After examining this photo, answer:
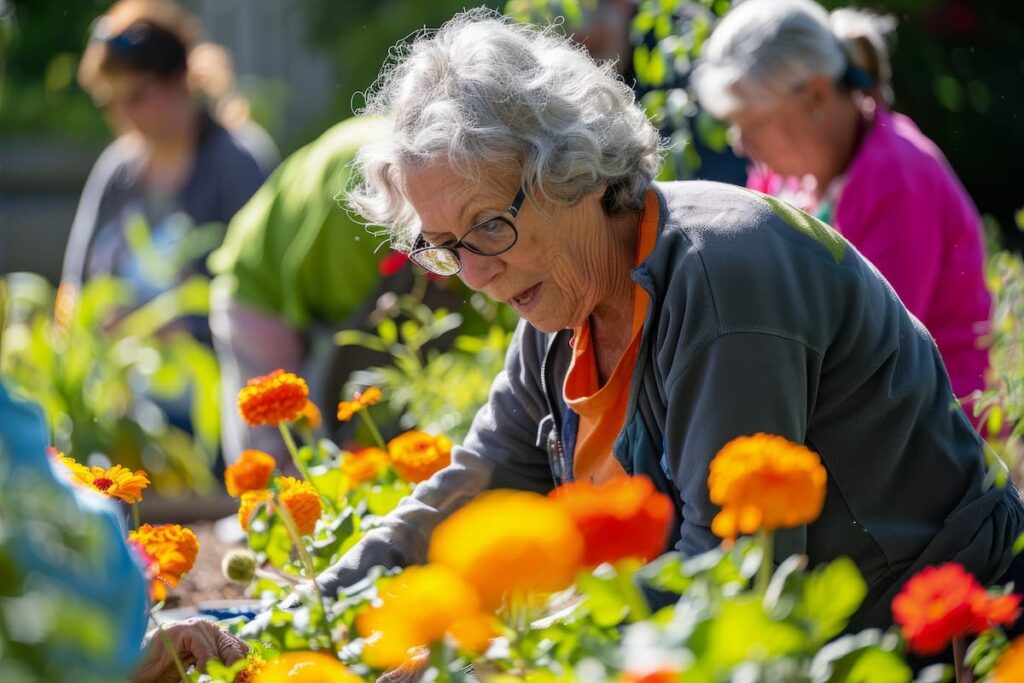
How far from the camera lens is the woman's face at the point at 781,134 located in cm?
298

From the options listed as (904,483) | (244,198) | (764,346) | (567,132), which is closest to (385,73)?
(567,132)

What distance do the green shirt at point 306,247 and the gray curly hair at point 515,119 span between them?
132cm

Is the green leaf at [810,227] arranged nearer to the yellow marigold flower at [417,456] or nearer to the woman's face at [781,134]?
the yellow marigold flower at [417,456]

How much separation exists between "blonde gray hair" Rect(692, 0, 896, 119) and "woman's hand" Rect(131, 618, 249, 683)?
168 centimetres

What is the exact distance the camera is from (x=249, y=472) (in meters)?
1.88

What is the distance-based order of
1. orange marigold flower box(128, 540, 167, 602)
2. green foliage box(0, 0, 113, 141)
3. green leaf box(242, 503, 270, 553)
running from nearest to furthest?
1. orange marigold flower box(128, 540, 167, 602)
2. green leaf box(242, 503, 270, 553)
3. green foliage box(0, 0, 113, 141)

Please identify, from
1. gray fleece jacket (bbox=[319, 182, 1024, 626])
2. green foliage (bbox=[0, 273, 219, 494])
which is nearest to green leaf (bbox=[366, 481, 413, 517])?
gray fleece jacket (bbox=[319, 182, 1024, 626])

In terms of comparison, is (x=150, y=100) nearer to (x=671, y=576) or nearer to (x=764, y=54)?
(x=764, y=54)

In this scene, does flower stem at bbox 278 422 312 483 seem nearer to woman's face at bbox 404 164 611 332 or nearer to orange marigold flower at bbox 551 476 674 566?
woman's face at bbox 404 164 611 332

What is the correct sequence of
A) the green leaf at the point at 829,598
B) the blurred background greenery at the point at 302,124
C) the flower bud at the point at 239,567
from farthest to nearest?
1. the blurred background greenery at the point at 302,124
2. the flower bud at the point at 239,567
3. the green leaf at the point at 829,598

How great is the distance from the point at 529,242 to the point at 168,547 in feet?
2.05

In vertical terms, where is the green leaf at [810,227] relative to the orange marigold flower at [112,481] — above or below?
above

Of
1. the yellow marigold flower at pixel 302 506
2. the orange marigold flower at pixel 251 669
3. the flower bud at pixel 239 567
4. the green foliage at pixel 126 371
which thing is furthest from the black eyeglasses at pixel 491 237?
the green foliage at pixel 126 371

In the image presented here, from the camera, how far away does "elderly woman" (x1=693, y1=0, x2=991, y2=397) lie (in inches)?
114
